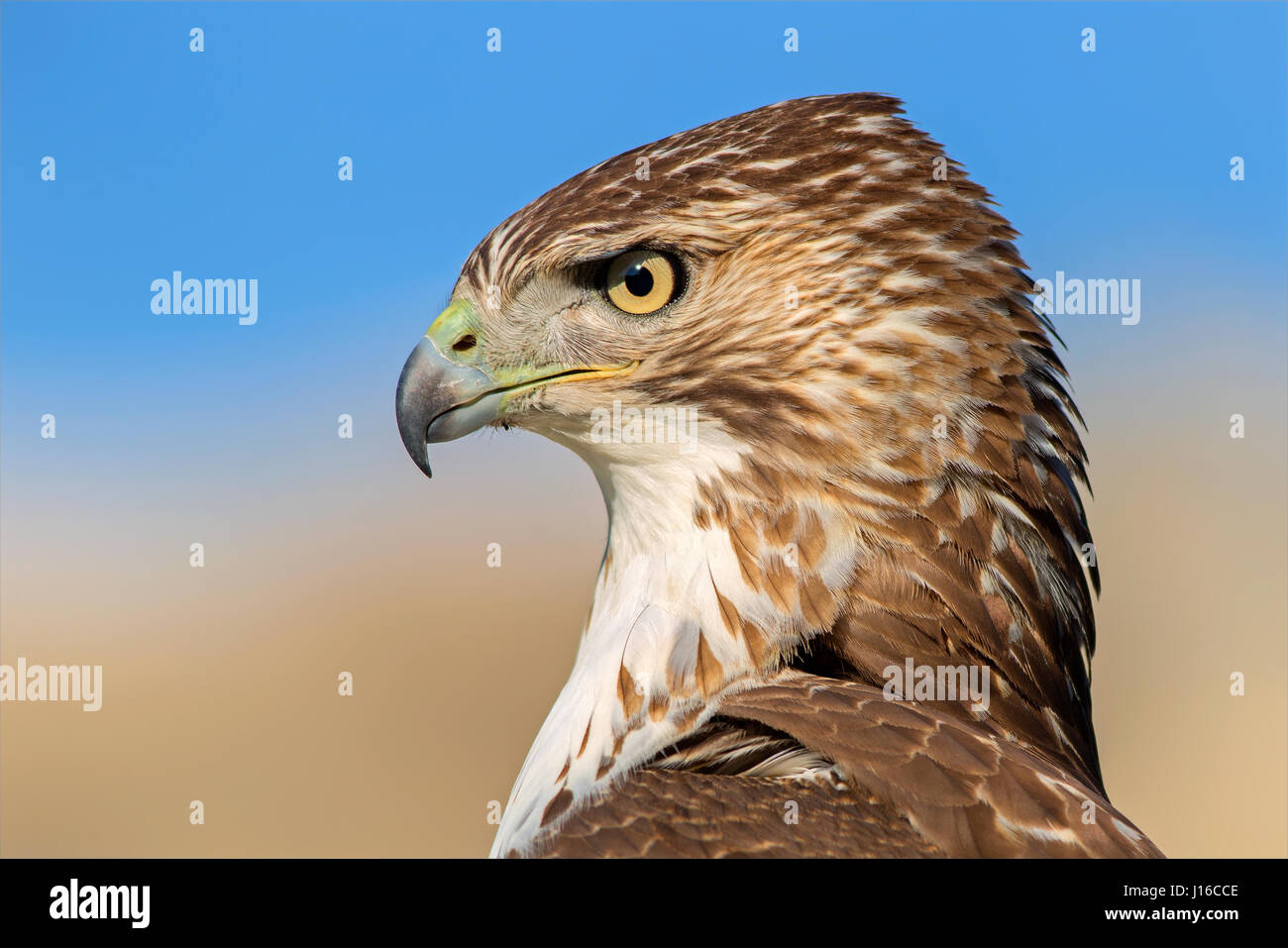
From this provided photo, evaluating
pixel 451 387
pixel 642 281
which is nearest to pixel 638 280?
pixel 642 281

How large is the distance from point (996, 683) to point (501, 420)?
1.79 m

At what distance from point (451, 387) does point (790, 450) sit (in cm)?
117

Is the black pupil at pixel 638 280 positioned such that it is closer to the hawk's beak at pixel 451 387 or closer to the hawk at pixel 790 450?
the hawk at pixel 790 450

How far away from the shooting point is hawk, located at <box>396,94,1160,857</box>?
2975 millimetres

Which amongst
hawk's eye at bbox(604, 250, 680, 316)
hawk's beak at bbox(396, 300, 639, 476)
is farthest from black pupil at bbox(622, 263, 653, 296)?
hawk's beak at bbox(396, 300, 639, 476)

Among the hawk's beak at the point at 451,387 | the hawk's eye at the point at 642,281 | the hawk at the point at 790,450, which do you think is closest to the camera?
the hawk at the point at 790,450

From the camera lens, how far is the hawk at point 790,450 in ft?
9.76

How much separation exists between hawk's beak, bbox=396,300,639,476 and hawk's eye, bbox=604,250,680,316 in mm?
374

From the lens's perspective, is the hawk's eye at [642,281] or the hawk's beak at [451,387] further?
the hawk's beak at [451,387]

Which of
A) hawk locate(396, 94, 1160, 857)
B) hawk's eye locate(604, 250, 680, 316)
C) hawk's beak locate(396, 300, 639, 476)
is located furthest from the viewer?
hawk's beak locate(396, 300, 639, 476)

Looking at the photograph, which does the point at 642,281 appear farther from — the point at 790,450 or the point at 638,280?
the point at 790,450

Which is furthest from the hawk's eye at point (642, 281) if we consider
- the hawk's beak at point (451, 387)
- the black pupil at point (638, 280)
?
the hawk's beak at point (451, 387)

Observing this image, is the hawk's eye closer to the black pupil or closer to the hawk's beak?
the black pupil

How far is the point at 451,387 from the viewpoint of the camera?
143 inches
